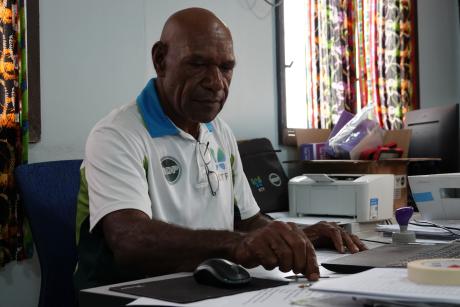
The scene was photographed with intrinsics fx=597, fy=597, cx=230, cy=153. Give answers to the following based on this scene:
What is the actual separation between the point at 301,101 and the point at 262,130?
449 millimetres

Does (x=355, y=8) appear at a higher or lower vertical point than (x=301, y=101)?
higher

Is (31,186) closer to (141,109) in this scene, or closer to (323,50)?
(141,109)

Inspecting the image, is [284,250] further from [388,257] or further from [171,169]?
[171,169]

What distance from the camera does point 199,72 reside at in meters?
1.61

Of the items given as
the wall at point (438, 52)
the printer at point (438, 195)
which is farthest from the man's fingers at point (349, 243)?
the wall at point (438, 52)

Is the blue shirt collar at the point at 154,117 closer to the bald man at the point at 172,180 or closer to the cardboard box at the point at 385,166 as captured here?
the bald man at the point at 172,180

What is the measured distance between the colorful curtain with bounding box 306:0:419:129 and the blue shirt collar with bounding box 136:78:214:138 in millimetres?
2251

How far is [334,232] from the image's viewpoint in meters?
1.41

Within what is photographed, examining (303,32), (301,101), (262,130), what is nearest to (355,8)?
(303,32)

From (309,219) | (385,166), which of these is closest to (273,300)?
(309,219)

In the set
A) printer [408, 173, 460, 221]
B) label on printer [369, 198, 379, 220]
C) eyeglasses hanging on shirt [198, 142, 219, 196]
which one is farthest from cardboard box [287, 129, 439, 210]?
eyeglasses hanging on shirt [198, 142, 219, 196]

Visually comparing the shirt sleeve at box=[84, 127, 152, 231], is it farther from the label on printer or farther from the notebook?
the label on printer

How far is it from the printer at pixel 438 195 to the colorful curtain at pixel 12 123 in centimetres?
145

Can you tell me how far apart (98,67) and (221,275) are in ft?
6.14
